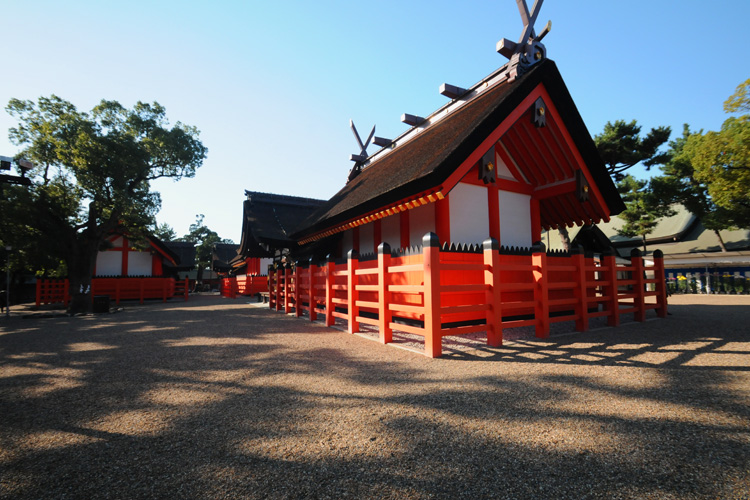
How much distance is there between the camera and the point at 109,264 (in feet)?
67.8

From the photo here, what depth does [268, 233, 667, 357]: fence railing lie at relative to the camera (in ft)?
15.4

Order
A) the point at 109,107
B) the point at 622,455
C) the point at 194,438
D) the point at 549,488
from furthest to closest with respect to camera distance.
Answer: the point at 109,107
the point at 194,438
the point at 622,455
the point at 549,488

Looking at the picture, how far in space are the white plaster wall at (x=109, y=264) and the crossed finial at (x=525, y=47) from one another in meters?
23.7

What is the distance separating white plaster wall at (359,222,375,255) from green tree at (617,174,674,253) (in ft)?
61.0

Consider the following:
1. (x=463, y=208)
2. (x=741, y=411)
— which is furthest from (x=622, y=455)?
(x=463, y=208)

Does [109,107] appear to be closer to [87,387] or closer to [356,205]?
[356,205]

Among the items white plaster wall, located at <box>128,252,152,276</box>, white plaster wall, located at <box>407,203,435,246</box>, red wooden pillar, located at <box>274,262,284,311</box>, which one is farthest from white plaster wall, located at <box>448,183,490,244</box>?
white plaster wall, located at <box>128,252,152,276</box>

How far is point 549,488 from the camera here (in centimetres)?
168

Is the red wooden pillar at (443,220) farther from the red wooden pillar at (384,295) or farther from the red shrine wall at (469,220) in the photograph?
the red wooden pillar at (384,295)

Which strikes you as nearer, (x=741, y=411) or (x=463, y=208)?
(x=741, y=411)

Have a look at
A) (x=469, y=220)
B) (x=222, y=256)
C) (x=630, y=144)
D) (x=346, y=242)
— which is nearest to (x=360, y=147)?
(x=346, y=242)

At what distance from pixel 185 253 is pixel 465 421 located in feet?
119

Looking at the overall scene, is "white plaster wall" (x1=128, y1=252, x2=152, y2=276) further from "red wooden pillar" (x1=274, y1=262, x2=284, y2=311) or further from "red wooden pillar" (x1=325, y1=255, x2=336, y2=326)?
"red wooden pillar" (x1=325, y1=255, x2=336, y2=326)

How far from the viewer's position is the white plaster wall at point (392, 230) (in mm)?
8922
